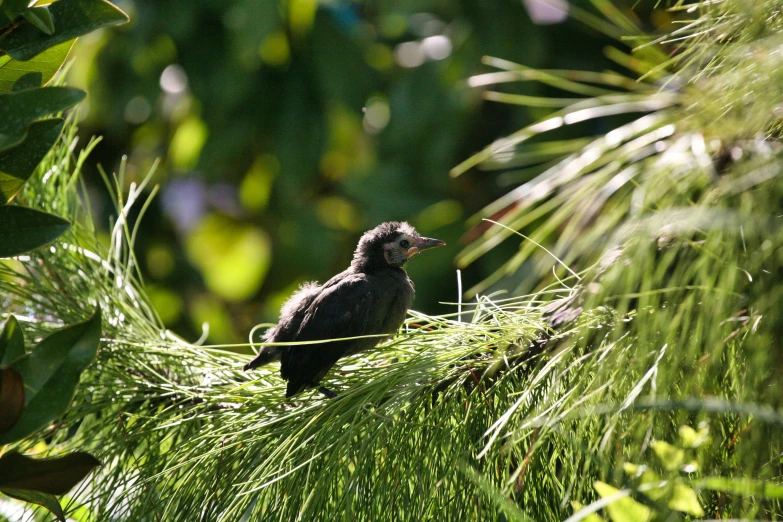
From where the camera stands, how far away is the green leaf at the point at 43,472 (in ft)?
1.35

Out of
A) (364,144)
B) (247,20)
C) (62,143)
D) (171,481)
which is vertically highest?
(247,20)

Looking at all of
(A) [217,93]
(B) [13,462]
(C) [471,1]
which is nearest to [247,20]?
(A) [217,93]

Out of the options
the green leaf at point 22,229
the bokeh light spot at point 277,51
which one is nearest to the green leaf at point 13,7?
the green leaf at point 22,229

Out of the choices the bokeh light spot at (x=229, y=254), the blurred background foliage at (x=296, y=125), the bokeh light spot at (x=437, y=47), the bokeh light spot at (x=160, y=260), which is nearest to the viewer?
the blurred background foliage at (x=296, y=125)

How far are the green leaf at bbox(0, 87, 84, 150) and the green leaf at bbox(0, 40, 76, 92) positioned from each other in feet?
0.18

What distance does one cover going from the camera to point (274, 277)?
271 cm

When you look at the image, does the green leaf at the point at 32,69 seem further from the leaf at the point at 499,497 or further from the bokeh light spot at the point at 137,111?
the bokeh light spot at the point at 137,111

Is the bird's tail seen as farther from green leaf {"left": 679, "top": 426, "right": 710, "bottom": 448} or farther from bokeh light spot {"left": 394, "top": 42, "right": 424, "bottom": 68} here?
bokeh light spot {"left": 394, "top": 42, "right": 424, "bottom": 68}

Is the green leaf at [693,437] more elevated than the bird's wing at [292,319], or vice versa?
the bird's wing at [292,319]

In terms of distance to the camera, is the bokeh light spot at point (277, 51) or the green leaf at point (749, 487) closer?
the green leaf at point (749, 487)

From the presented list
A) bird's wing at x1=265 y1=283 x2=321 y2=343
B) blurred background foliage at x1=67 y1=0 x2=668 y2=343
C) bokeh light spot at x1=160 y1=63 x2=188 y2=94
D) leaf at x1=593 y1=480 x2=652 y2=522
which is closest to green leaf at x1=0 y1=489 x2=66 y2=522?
leaf at x1=593 y1=480 x2=652 y2=522

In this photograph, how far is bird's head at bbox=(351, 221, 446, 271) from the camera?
0.98 meters

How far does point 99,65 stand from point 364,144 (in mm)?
874

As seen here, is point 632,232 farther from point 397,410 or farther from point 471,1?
point 471,1
